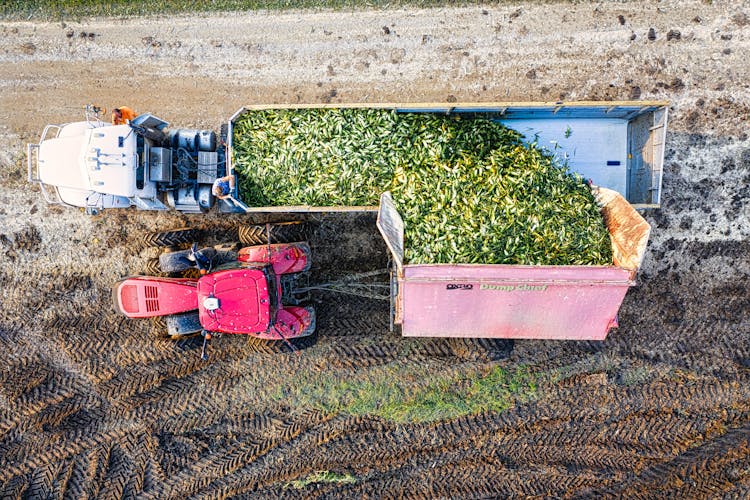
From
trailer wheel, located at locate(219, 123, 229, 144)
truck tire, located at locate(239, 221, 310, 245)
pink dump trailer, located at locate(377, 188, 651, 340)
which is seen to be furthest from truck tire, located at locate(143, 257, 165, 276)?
pink dump trailer, located at locate(377, 188, 651, 340)

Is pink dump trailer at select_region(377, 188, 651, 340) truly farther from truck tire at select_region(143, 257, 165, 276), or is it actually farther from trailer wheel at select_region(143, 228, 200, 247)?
truck tire at select_region(143, 257, 165, 276)

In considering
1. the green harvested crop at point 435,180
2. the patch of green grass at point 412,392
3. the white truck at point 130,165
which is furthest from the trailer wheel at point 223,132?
the patch of green grass at point 412,392

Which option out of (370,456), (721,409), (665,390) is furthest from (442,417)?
(721,409)

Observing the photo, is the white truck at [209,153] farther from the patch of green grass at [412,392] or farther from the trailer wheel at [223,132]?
the patch of green grass at [412,392]

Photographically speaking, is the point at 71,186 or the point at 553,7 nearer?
the point at 71,186

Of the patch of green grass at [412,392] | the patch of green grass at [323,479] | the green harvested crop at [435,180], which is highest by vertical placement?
the green harvested crop at [435,180]

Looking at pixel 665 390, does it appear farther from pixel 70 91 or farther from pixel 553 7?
pixel 70 91
